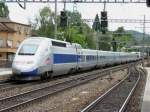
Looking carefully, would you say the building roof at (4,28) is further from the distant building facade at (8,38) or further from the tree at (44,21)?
the tree at (44,21)

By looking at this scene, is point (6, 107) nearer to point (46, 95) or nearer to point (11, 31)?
point (46, 95)

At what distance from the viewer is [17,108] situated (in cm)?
1652

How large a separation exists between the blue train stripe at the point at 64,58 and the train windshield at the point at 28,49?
2947mm

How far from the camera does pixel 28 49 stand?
29.3 metres

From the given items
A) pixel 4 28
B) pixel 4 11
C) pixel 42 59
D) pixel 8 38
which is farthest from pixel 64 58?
pixel 4 11

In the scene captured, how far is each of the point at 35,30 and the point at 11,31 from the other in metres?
26.8

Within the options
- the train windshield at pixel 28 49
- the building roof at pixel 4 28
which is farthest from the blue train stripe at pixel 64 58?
the building roof at pixel 4 28

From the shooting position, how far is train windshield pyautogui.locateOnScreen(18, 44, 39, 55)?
2905cm

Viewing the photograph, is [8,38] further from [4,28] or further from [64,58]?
[64,58]

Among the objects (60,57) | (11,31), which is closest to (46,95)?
(60,57)

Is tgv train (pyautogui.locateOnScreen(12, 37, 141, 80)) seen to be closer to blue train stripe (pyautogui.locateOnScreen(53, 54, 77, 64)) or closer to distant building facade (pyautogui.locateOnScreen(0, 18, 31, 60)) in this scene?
blue train stripe (pyautogui.locateOnScreen(53, 54, 77, 64))

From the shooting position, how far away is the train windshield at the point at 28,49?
95.3 ft

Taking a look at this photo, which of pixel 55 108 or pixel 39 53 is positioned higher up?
pixel 39 53

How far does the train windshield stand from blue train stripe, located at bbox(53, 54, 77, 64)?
9.67 feet
